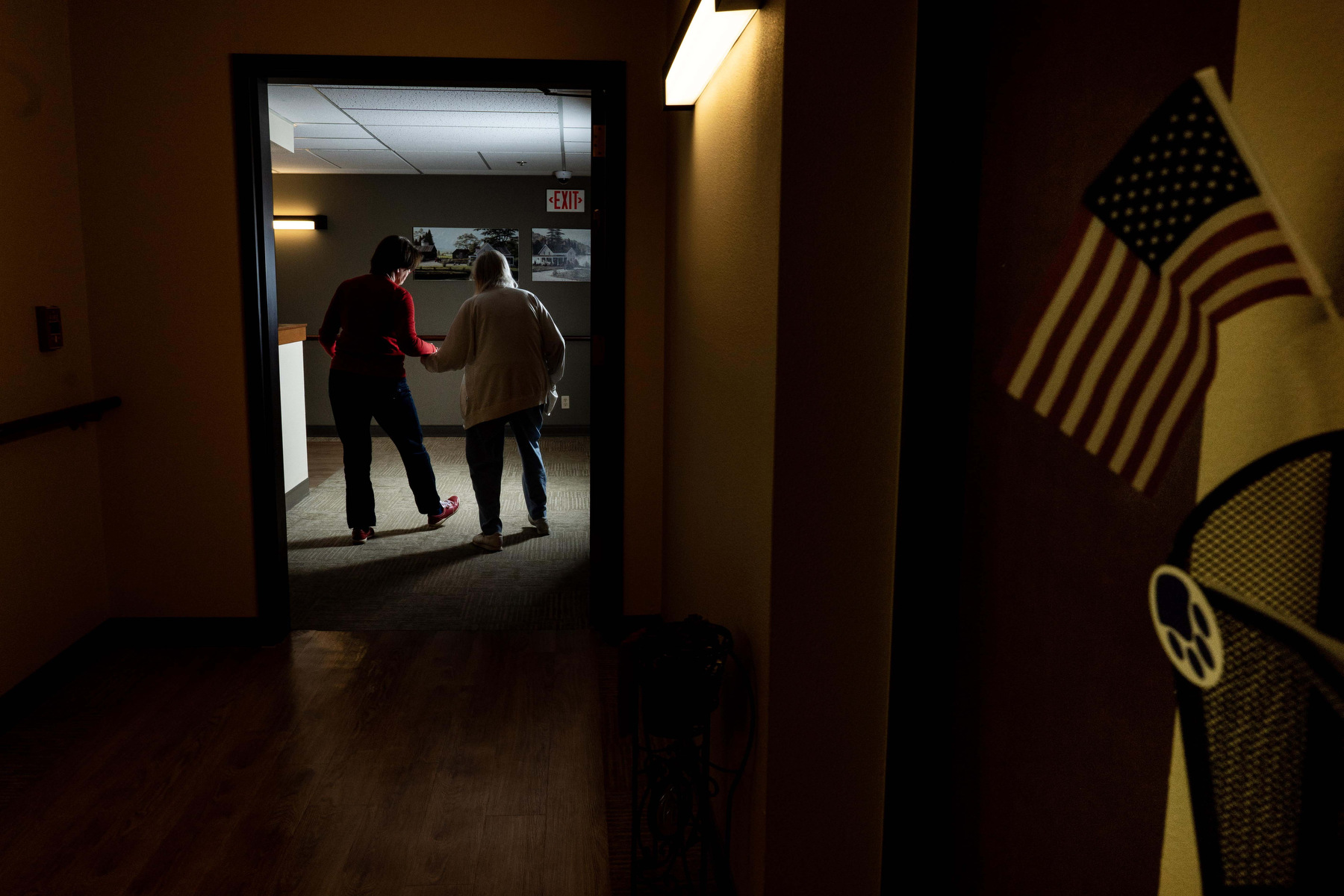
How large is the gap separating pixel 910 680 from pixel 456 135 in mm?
5356

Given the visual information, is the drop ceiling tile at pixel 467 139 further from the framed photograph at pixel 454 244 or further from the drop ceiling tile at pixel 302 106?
the framed photograph at pixel 454 244

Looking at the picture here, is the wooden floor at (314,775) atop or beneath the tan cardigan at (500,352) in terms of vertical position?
beneath

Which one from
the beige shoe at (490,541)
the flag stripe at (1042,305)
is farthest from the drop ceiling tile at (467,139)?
the flag stripe at (1042,305)

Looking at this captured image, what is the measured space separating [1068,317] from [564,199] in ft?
25.0

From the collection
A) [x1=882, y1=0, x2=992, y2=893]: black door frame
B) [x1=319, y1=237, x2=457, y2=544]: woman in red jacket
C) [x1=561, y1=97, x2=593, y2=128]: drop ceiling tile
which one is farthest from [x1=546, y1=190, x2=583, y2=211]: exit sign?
[x1=882, y1=0, x2=992, y2=893]: black door frame

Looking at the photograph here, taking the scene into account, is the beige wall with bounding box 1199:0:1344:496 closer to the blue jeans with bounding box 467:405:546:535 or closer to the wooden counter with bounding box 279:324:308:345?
the blue jeans with bounding box 467:405:546:535

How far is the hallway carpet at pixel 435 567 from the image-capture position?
3.59 meters

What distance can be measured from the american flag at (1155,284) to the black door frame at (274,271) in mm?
2782

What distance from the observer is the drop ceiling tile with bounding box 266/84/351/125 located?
4562 mm

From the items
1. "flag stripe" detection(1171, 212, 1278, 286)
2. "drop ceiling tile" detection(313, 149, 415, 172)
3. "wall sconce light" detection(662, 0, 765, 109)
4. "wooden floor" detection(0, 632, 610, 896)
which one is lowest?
"wooden floor" detection(0, 632, 610, 896)

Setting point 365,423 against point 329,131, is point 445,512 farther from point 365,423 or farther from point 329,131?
point 329,131

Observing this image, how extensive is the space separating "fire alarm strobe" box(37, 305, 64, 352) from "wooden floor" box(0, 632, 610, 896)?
1090mm

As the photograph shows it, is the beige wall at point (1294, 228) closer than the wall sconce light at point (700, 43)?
Yes

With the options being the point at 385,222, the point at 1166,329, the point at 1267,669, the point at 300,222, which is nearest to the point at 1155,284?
the point at 1166,329
